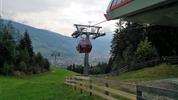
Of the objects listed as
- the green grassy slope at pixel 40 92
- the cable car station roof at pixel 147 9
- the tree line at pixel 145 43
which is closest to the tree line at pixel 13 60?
the tree line at pixel 145 43

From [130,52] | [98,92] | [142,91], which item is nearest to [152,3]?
[98,92]

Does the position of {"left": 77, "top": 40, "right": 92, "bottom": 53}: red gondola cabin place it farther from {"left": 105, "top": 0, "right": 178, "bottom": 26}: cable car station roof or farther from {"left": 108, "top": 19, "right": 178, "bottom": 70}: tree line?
{"left": 108, "top": 19, "right": 178, "bottom": 70}: tree line

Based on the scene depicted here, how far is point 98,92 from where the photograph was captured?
60.2 ft

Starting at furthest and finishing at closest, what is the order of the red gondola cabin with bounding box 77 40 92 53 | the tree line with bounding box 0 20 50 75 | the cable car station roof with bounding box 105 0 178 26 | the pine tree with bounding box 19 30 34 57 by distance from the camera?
the pine tree with bounding box 19 30 34 57
the tree line with bounding box 0 20 50 75
the red gondola cabin with bounding box 77 40 92 53
the cable car station roof with bounding box 105 0 178 26

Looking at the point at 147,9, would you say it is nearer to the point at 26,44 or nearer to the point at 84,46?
the point at 84,46

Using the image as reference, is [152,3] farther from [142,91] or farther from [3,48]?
[3,48]

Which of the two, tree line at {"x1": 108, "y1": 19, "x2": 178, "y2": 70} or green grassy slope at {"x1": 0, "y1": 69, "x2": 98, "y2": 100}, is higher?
tree line at {"x1": 108, "y1": 19, "x2": 178, "y2": 70}

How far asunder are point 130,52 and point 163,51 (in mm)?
6850

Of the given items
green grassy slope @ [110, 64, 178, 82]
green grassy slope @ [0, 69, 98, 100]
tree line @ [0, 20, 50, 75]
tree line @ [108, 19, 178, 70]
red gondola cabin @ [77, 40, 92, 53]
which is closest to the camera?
green grassy slope @ [0, 69, 98, 100]

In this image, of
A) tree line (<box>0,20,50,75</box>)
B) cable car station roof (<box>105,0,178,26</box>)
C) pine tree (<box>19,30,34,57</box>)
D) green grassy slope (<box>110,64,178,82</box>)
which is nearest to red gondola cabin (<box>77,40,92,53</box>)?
green grassy slope (<box>110,64,178,82</box>)

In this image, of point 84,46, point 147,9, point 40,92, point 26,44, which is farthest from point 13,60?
point 40,92

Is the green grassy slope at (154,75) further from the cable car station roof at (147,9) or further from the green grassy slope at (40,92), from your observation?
the green grassy slope at (40,92)

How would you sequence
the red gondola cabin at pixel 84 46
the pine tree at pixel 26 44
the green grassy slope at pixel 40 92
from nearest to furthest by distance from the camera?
the green grassy slope at pixel 40 92
the red gondola cabin at pixel 84 46
the pine tree at pixel 26 44

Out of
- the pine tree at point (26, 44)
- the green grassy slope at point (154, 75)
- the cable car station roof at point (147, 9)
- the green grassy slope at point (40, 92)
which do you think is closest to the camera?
the green grassy slope at point (40, 92)
